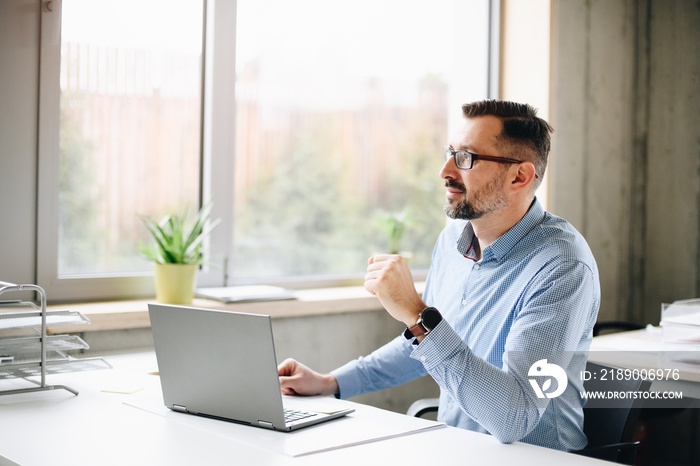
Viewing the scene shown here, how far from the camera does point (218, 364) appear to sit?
1611mm

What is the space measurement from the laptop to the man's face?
66 centimetres

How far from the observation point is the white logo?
5.51 feet

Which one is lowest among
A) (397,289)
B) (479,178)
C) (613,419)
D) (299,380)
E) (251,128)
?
(613,419)

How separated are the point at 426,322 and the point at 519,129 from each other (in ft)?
2.27

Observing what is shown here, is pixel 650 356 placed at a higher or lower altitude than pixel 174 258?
lower

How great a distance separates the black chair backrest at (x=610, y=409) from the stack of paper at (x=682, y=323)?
594 mm

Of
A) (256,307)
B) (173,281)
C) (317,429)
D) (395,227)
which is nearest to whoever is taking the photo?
(317,429)

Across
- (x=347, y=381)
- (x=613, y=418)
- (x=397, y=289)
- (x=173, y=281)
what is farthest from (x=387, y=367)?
(x=173, y=281)

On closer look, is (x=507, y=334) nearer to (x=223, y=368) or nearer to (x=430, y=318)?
(x=430, y=318)

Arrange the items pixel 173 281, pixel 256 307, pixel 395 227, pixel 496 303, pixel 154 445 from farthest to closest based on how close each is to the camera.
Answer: pixel 395 227 → pixel 256 307 → pixel 173 281 → pixel 496 303 → pixel 154 445

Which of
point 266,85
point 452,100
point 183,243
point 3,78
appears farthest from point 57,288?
point 452,100

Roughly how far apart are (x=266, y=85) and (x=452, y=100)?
1.06 meters

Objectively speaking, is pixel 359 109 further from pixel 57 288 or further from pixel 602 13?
pixel 57 288

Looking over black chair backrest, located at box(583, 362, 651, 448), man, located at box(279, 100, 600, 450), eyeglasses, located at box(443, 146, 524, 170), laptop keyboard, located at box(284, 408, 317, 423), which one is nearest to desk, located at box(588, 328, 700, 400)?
black chair backrest, located at box(583, 362, 651, 448)
